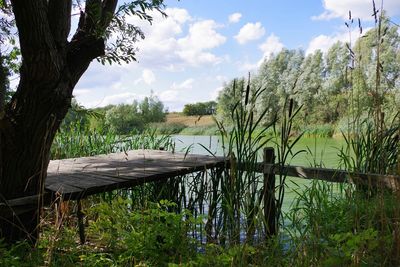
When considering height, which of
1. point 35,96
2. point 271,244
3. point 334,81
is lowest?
point 271,244

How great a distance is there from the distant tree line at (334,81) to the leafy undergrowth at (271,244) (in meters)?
0.60

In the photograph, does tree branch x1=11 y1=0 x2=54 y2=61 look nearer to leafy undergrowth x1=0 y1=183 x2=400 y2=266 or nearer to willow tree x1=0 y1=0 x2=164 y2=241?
willow tree x1=0 y1=0 x2=164 y2=241

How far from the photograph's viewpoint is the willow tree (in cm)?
266

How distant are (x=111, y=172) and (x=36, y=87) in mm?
993

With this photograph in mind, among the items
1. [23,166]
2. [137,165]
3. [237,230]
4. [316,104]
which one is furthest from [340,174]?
[23,166]

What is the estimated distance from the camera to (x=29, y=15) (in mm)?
2605

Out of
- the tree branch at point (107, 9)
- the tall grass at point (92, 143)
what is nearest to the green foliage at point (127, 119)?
the tall grass at point (92, 143)

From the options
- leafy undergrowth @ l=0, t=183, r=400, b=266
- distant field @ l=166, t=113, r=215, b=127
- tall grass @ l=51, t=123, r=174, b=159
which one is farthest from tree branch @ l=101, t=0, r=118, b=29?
tall grass @ l=51, t=123, r=174, b=159

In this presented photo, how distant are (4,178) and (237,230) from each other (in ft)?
5.87

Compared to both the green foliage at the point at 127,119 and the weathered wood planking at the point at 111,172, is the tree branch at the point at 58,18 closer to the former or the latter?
the weathered wood planking at the point at 111,172

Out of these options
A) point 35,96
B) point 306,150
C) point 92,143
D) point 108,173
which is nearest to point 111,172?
point 108,173

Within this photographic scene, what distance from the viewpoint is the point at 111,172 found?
133 inches

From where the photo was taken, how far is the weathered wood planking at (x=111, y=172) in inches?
111

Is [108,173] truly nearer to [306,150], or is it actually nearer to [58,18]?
[58,18]
